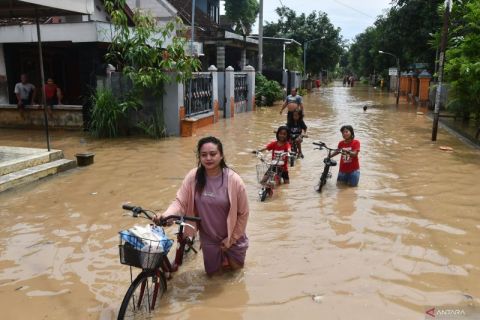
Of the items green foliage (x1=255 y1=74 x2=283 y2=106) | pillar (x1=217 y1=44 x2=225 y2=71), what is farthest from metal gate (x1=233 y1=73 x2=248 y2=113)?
pillar (x1=217 y1=44 x2=225 y2=71)

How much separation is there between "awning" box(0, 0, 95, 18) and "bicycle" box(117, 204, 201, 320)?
5922 millimetres

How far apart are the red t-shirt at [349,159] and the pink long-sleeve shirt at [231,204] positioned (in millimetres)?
3784

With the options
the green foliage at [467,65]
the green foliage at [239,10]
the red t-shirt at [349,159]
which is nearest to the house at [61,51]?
the red t-shirt at [349,159]

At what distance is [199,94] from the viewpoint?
14609mm

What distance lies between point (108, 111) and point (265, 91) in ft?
42.8

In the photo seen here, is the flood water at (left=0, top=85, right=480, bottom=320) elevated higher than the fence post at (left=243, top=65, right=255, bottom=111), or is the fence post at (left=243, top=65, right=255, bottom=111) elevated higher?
the fence post at (left=243, top=65, right=255, bottom=111)

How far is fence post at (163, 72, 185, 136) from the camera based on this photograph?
12.4m

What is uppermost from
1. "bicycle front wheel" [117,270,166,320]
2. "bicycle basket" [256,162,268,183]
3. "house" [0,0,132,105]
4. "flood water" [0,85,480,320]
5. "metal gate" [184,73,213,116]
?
"house" [0,0,132,105]

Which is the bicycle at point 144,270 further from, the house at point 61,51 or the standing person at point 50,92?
the standing person at point 50,92

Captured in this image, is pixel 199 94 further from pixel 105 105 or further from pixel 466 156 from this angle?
pixel 466 156

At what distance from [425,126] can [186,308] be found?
47.1 feet

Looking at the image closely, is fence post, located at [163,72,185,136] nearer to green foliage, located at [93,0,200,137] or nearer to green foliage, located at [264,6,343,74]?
green foliage, located at [93,0,200,137]

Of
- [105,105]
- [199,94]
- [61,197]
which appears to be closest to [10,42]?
[105,105]

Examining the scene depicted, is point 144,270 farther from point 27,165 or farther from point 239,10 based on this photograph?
point 239,10
